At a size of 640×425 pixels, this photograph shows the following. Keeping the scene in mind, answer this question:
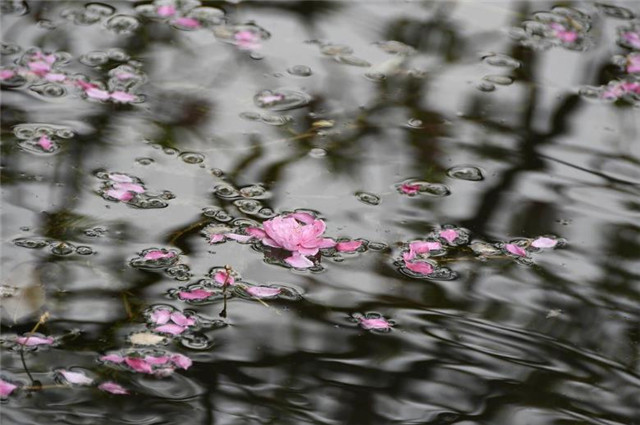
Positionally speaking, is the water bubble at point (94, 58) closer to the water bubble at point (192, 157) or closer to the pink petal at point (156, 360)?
the water bubble at point (192, 157)

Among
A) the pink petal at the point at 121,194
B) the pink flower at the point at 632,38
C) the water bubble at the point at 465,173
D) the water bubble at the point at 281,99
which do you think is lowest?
the pink petal at the point at 121,194

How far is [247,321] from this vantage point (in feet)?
6.28

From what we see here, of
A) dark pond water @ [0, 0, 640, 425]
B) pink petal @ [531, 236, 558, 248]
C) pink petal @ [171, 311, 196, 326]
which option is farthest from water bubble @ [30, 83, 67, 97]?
pink petal @ [531, 236, 558, 248]

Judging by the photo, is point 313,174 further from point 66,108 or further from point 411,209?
point 66,108

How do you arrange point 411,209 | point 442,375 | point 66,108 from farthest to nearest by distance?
1. point 66,108
2. point 411,209
3. point 442,375

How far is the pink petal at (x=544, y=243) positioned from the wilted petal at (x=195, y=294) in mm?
734

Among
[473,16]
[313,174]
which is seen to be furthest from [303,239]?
[473,16]

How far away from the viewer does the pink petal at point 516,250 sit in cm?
216

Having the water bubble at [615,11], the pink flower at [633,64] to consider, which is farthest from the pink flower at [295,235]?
the water bubble at [615,11]

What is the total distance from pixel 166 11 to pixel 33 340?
158cm

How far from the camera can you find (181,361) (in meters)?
1.79

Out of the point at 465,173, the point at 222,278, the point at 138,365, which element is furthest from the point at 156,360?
the point at 465,173

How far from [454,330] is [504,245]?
0.33 meters

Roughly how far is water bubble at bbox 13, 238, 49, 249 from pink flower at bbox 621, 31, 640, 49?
196cm
